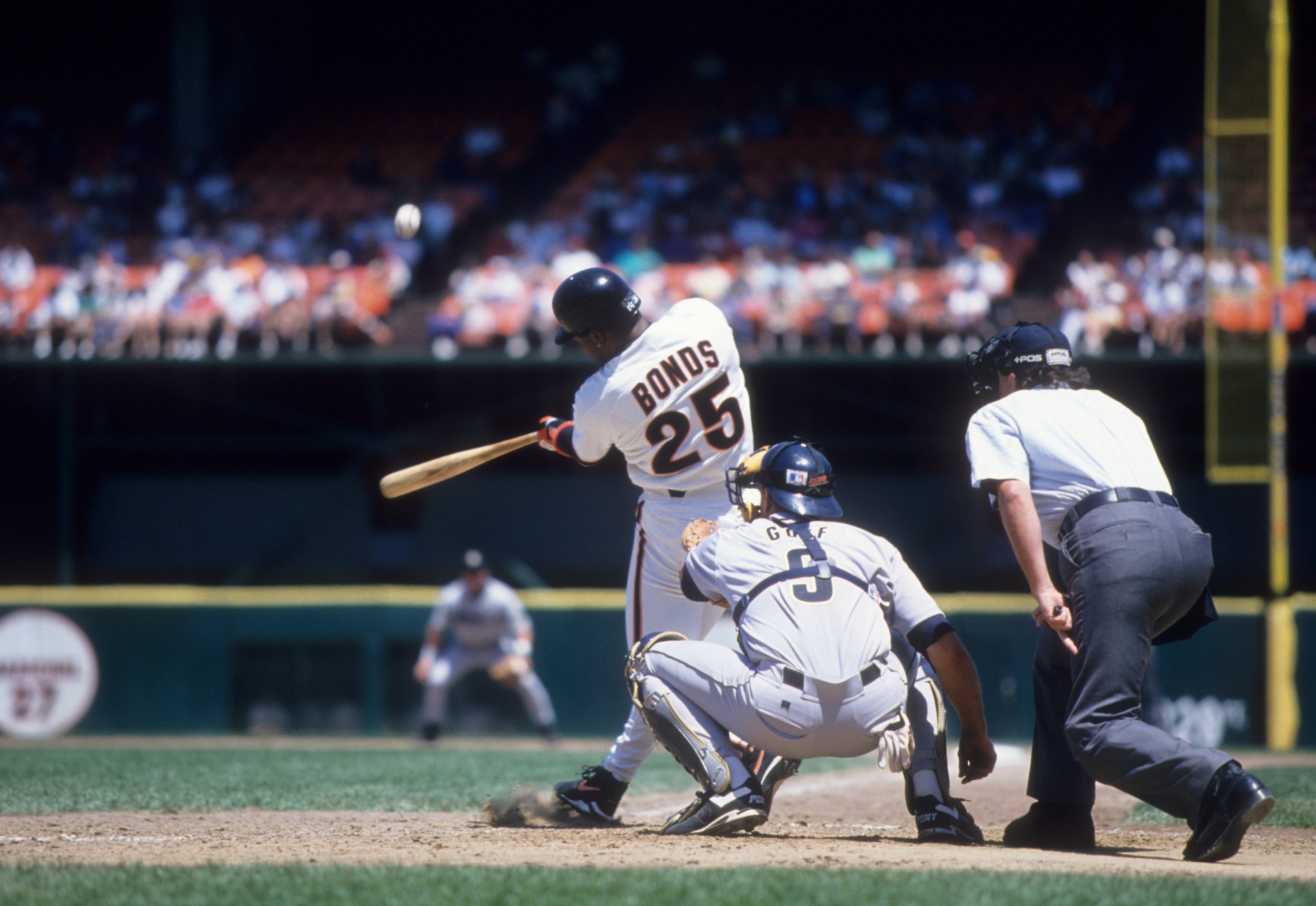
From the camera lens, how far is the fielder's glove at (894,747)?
4.07 meters

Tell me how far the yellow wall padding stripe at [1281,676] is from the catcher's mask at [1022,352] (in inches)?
313

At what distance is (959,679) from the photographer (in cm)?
414

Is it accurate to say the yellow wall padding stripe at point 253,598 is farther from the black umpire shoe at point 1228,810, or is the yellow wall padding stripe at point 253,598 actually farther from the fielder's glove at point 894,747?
the black umpire shoe at point 1228,810

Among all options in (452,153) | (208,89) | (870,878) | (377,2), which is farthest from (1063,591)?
(377,2)

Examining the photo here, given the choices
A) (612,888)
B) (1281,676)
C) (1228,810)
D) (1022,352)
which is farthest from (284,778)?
(1281,676)

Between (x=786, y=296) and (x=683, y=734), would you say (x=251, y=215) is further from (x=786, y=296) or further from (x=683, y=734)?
(x=683, y=734)

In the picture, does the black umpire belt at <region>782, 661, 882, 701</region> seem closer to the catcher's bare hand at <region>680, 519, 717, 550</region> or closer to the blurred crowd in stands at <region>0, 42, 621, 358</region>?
the catcher's bare hand at <region>680, 519, 717, 550</region>

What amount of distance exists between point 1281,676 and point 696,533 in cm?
839

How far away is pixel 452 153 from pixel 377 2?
5339 millimetres

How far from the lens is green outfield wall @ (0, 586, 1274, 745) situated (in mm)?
12602

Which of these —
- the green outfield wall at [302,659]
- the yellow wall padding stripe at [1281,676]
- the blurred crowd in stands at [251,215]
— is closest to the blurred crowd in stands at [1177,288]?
the yellow wall padding stripe at [1281,676]

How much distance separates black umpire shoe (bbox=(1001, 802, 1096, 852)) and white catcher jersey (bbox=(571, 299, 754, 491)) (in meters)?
1.45

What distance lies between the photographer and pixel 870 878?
132 inches

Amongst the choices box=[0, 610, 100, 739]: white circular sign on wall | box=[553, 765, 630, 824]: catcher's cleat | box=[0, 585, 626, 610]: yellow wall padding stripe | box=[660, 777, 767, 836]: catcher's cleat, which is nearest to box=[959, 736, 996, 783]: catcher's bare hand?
box=[660, 777, 767, 836]: catcher's cleat
